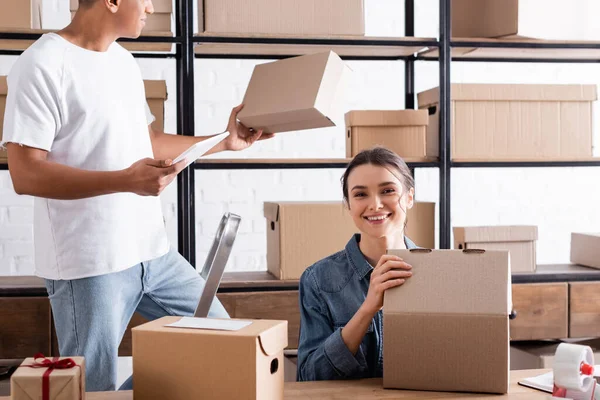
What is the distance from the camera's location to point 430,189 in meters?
3.56

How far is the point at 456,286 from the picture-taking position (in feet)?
4.35

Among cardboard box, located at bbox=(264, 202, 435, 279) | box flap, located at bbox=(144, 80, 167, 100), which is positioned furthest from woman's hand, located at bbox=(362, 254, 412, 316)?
box flap, located at bbox=(144, 80, 167, 100)

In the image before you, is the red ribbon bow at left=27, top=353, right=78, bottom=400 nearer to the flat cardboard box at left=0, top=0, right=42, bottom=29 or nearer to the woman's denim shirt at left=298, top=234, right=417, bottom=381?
the woman's denim shirt at left=298, top=234, right=417, bottom=381

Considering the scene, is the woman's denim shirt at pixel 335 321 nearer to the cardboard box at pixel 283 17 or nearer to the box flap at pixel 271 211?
the box flap at pixel 271 211

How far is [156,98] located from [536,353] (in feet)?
5.33

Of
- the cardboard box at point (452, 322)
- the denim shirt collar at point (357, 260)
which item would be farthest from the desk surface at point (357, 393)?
the denim shirt collar at point (357, 260)

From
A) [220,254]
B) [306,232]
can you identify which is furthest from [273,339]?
[306,232]

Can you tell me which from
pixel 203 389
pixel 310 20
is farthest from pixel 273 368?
pixel 310 20

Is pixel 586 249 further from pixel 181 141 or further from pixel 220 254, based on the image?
pixel 220 254

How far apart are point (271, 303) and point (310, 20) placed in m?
0.99

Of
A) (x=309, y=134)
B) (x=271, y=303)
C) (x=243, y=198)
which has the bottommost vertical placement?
(x=271, y=303)

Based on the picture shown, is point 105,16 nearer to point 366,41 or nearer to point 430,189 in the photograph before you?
point 366,41

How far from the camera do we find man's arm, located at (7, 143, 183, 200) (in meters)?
1.69

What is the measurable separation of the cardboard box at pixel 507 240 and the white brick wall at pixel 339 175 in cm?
58
